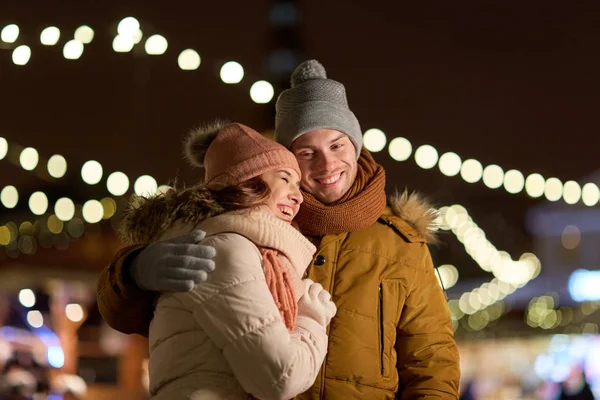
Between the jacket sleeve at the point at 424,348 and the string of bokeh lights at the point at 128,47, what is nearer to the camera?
the jacket sleeve at the point at 424,348

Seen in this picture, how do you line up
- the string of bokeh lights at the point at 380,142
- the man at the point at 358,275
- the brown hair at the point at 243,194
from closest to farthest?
1. the brown hair at the point at 243,194
2. the man at the point at 358,275
3. the string of bokeh lights at the point at 380,142

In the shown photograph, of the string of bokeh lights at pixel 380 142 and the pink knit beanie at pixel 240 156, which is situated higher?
the string of bokeh lights at pixel 380 142

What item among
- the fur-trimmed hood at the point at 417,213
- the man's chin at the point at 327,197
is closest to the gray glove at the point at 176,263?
the man's chin at the point at 327,197

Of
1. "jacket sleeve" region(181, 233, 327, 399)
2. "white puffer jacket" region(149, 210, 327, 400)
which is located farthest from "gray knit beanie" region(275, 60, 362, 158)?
"jacket sleeve" region(181, 233, 327, 399)

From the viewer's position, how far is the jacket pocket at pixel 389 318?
12.8ft

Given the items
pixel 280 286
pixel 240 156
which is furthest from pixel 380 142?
pixel 280 286

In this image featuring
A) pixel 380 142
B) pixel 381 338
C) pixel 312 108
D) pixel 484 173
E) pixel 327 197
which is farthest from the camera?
pixel 484 173

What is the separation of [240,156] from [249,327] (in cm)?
71

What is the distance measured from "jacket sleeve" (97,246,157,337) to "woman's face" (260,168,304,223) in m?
0.52

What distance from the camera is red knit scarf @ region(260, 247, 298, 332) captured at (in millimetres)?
3250

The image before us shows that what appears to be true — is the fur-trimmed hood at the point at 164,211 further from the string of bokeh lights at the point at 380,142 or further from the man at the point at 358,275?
the string of bokeh lights at the point at 380,142

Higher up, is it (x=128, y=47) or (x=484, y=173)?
(x=484, y=173)

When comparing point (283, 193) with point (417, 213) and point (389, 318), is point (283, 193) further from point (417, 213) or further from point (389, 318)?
point (417, 213)

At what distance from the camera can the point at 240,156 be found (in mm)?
3561
